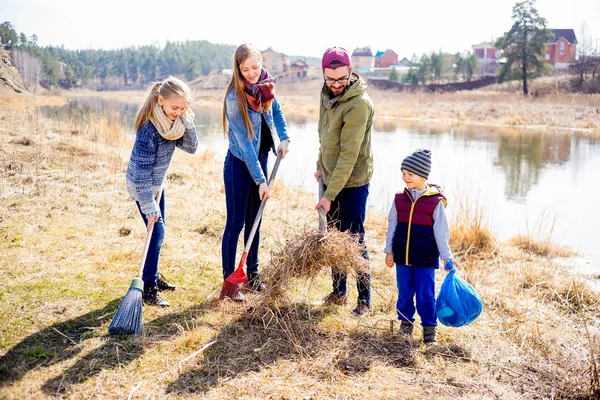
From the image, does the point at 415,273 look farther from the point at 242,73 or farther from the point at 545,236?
the point at 545,236

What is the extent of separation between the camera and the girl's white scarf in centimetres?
302

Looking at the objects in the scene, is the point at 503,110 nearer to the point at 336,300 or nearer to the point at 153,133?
the point at 336,300

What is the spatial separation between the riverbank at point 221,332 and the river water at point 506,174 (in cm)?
170

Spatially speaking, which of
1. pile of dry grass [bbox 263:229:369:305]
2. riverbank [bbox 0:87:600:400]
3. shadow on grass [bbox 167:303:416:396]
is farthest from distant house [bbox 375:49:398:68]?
shadow on grass [bbox 167:303:416:396]

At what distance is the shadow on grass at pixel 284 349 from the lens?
249cm

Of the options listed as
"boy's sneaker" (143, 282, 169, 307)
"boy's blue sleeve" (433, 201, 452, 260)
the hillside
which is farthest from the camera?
the hillside

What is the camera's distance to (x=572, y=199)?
8.54 meters

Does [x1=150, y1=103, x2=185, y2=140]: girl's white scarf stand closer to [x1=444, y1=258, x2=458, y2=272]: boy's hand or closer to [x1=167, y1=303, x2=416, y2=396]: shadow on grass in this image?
[x1=167, y1=303, x2=416, y2=396]: shadow on grass

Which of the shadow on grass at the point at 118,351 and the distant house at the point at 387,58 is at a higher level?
the distant house at the point at 387,58

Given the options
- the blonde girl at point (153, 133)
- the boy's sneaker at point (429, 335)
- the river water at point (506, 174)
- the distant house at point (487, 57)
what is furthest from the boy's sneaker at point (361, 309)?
the distant house at point (487, 57)

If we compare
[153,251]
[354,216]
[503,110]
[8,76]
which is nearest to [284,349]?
[354,216]

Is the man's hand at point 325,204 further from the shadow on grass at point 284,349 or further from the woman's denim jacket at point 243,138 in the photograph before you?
the shadow on grass at point 284,349

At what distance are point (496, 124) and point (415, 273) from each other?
19.5 meters

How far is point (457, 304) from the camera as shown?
110 inches
